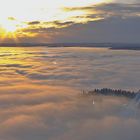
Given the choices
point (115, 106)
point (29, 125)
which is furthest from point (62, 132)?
point (115, 106)

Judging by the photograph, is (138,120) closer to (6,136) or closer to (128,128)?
(128,128)

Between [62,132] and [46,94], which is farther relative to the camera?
[46,94]

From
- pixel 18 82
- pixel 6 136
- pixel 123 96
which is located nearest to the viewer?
pixel 6 136

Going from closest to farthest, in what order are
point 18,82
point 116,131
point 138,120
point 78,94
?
point 116,131
point 138,120
point 78,94
point 18,82

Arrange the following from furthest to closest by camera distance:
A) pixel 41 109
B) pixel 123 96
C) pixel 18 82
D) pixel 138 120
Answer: pixel 18 82 < pixel 123 96 < pixel 41 109 < pixel 138 120

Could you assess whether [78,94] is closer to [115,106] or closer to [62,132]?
[115,106]

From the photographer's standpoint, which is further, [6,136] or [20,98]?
[20,98]

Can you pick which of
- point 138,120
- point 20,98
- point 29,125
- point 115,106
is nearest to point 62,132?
point 29,125

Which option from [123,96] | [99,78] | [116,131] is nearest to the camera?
[116,131]
